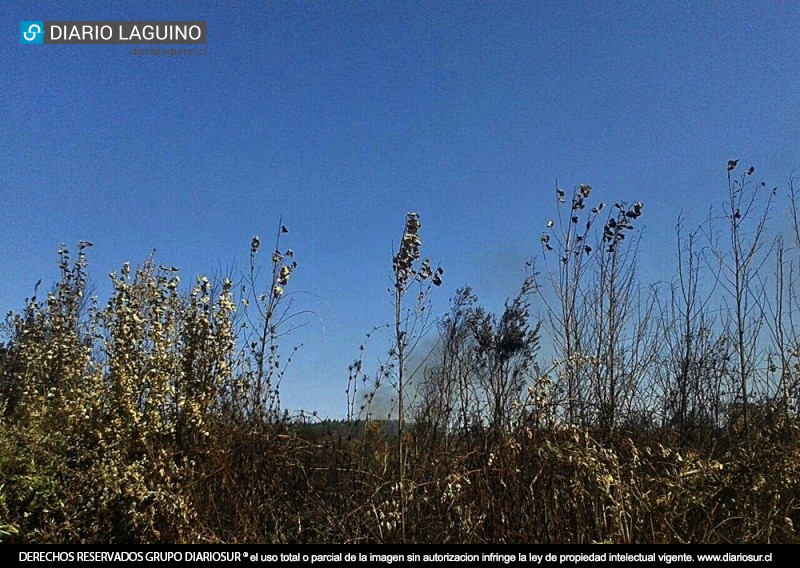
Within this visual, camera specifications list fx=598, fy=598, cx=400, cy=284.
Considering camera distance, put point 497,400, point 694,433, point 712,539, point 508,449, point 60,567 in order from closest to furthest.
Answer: point 712,539 → point 60,567 → point 508,449 → point 497,400 → point 694,433

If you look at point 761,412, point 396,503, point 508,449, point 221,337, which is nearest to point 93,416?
point 221,337

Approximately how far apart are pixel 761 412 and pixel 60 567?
575 centimetres

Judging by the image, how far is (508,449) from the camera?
3902mm

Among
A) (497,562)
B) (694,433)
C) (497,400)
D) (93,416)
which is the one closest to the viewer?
(497,562)

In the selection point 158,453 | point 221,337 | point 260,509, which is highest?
point 221,337

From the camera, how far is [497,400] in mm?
5266

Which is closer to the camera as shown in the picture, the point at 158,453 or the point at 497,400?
the point at 158,453

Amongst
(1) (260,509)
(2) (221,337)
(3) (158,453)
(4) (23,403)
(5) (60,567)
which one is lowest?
(5) (60,567)

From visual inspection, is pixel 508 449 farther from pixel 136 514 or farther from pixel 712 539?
pixel 136 514

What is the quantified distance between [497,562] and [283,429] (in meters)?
2.09

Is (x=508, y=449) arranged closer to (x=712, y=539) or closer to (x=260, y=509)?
(x=712, y=539)

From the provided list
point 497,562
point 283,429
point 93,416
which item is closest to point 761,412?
point 497,562

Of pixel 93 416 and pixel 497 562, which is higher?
pixel 93 416

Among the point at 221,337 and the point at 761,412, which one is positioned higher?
the point at 221,337
